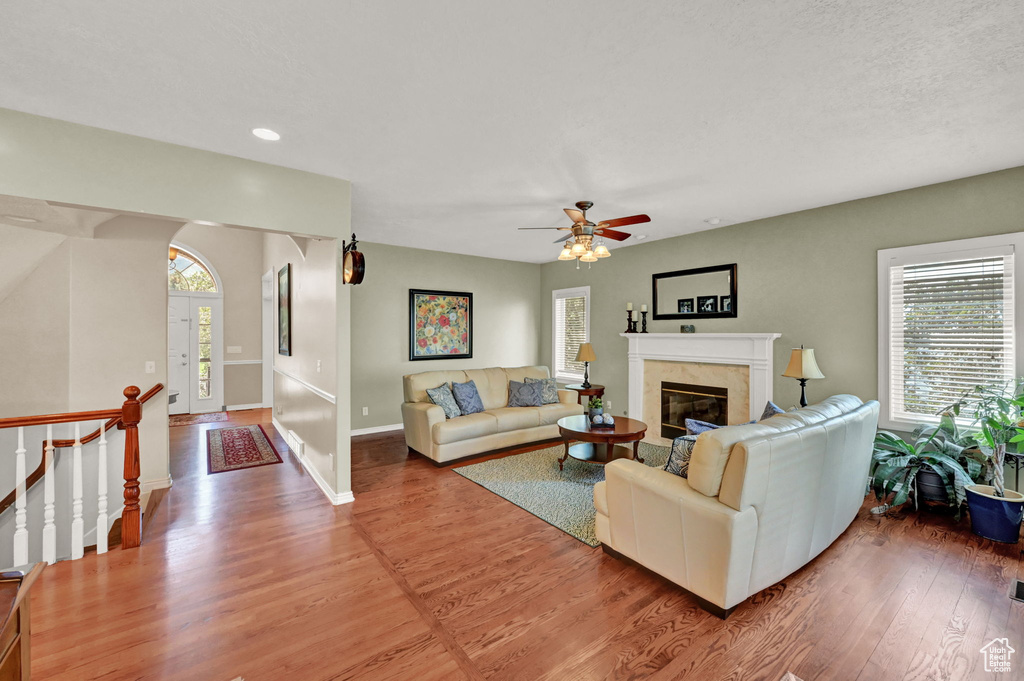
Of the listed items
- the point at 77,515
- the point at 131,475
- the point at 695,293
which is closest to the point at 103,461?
the point at 131,475

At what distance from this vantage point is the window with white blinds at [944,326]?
10.5ft

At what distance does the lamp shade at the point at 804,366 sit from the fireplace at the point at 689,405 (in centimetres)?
101

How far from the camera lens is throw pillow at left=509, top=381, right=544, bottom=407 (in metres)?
5.46

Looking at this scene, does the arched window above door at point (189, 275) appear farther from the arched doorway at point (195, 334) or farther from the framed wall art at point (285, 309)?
the framed wall art at point (285, 309)

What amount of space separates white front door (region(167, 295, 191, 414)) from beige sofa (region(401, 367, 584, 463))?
4.77 m

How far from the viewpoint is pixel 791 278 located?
435 centimetres

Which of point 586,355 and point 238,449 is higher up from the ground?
point 586,355

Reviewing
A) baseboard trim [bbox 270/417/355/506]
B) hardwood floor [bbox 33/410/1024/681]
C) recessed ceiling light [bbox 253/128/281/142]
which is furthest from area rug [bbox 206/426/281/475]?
recessed ceiling light [bbox 253/128/281/142]

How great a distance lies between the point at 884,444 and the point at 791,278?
5.66ft

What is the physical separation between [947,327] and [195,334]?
975cm

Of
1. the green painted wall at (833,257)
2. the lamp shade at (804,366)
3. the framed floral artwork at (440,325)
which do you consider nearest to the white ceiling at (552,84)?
the green painted wall at (833,257)

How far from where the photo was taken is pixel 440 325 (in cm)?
648

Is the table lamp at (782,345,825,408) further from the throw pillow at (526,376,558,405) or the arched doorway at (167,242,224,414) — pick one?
the arched doorway at (167,242,224,414)

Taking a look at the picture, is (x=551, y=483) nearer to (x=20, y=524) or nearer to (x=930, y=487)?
(x=930, y=487)
